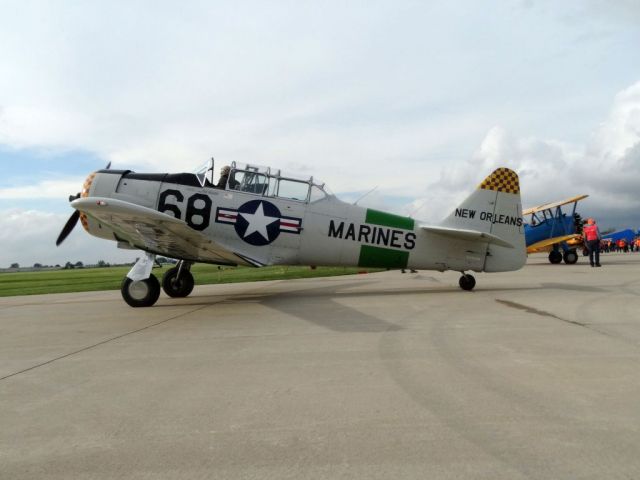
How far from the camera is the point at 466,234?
8781mm

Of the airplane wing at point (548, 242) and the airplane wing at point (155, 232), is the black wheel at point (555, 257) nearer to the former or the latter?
the airplane wing at point (548, 242)

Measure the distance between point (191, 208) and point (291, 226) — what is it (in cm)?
202

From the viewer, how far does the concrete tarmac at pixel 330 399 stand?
187 centimetres

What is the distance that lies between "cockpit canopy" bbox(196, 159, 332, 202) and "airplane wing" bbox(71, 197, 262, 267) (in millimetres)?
1362

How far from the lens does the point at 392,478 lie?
67.9 inches

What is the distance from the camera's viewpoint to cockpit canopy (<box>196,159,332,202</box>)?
27.8ft

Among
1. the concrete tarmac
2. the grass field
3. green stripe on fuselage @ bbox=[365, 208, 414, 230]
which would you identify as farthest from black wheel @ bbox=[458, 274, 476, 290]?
the grass field

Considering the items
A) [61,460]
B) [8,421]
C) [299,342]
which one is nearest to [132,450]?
[61,460]

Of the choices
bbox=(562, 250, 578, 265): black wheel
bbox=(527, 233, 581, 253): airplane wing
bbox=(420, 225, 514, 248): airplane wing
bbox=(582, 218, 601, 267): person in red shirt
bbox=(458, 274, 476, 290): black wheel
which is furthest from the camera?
bbox=(527, 233, 581, 253): airplane wing

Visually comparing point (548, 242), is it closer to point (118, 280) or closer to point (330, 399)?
point (118, 280)

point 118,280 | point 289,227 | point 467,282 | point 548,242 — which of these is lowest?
point 118,280

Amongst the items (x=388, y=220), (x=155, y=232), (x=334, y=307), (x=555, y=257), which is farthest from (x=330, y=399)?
(x=555, y=257)

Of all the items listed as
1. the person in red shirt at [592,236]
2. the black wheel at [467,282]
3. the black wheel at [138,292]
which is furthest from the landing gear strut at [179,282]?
the person in red shirt at [592,236]

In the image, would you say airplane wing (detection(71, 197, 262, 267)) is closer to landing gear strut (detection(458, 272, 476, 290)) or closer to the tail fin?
landing gear strut (detection(458, 272, 476, 290))
